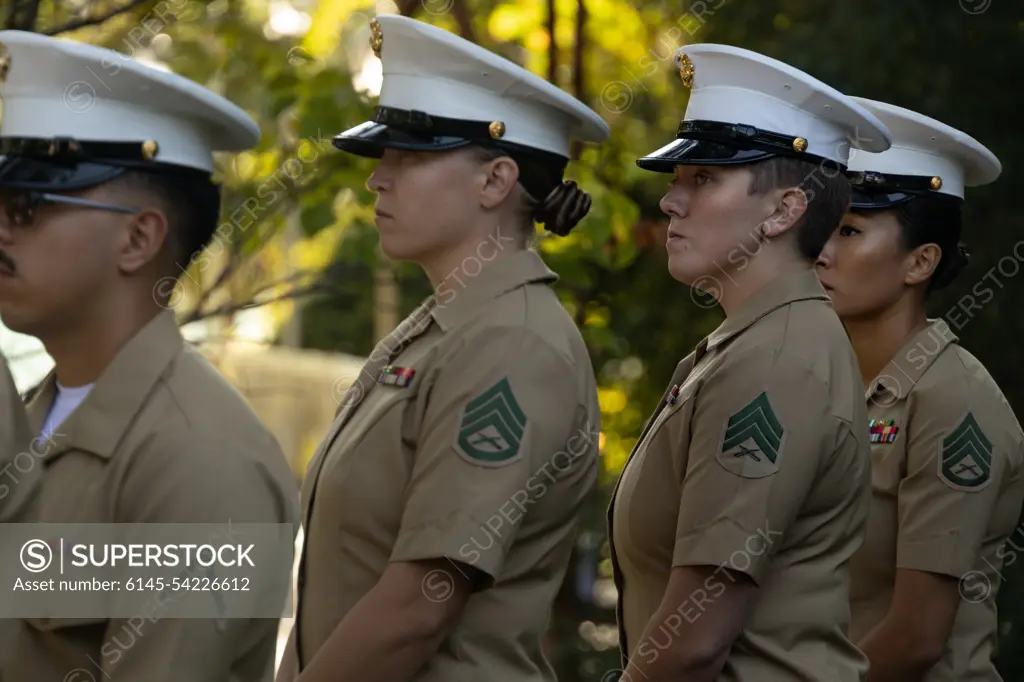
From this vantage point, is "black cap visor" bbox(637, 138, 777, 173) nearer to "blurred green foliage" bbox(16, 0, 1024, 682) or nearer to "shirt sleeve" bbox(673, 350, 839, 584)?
"shirt sleeve" bbox(673, 350, 839, 584)

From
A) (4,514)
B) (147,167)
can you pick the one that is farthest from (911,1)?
(4,514)

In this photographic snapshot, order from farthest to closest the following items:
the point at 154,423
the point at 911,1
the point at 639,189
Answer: the point at 639,189, the point at 911,1, the point at 154,423

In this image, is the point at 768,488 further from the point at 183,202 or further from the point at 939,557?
the point at 183,202

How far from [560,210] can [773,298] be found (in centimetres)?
45

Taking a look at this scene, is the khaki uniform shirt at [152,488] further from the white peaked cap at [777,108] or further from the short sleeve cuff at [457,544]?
the white peaked cap at [777,108]

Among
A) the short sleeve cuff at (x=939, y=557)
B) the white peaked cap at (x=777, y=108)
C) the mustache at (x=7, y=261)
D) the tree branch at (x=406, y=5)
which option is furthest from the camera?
the tree branch at (x=406, y=5)

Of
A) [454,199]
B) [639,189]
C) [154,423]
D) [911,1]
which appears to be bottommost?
[639,189]

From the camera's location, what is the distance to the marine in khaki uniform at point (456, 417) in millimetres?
2412

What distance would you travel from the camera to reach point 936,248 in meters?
3.54

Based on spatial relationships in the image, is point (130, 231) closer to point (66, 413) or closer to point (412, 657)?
point (66, 413)

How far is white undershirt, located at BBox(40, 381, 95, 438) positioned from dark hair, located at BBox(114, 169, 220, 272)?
11.0 inches

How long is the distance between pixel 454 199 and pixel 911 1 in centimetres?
360

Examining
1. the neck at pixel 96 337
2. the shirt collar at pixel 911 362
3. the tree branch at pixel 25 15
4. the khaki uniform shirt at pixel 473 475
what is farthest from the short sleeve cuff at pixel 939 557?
the tree branch at pixel 25 15

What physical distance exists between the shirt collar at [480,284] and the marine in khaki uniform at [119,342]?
451mm
